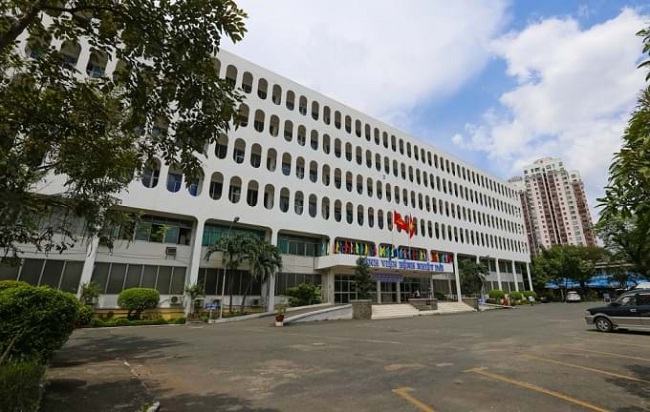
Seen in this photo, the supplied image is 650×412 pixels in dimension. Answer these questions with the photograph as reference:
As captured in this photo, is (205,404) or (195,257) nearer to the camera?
(205,404)

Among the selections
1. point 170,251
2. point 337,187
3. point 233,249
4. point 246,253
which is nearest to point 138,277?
point 170,251

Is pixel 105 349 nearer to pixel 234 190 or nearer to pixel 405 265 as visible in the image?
pixel 234 190

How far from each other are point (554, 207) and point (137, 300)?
116 metres

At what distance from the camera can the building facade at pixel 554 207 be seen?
98.6m

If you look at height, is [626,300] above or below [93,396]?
above

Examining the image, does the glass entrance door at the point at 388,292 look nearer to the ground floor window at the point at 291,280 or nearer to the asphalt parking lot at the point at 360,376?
the ground floor window at the point at 291,280

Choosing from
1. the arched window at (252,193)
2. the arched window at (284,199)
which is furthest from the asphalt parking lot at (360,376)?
the arched window at (284,199)

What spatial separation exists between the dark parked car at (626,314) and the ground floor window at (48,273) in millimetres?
29371

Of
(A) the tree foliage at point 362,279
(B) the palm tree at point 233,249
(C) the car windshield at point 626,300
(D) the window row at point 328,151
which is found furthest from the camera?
(A) the tree foliage at point 362,279

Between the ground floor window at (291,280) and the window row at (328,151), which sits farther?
the window row at (328,151)

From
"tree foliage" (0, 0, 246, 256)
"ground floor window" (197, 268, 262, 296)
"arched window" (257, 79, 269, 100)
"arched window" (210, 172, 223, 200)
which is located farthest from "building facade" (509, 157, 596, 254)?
"tree foliage" (0, 0, 246, 256)

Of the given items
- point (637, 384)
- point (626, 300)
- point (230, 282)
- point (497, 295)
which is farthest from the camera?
point (497, 295)

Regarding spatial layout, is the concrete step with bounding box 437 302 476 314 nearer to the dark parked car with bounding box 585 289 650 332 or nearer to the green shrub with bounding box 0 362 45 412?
the dark parked car with bounding box 585 289 650 332

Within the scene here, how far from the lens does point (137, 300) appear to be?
2119 centimetres
